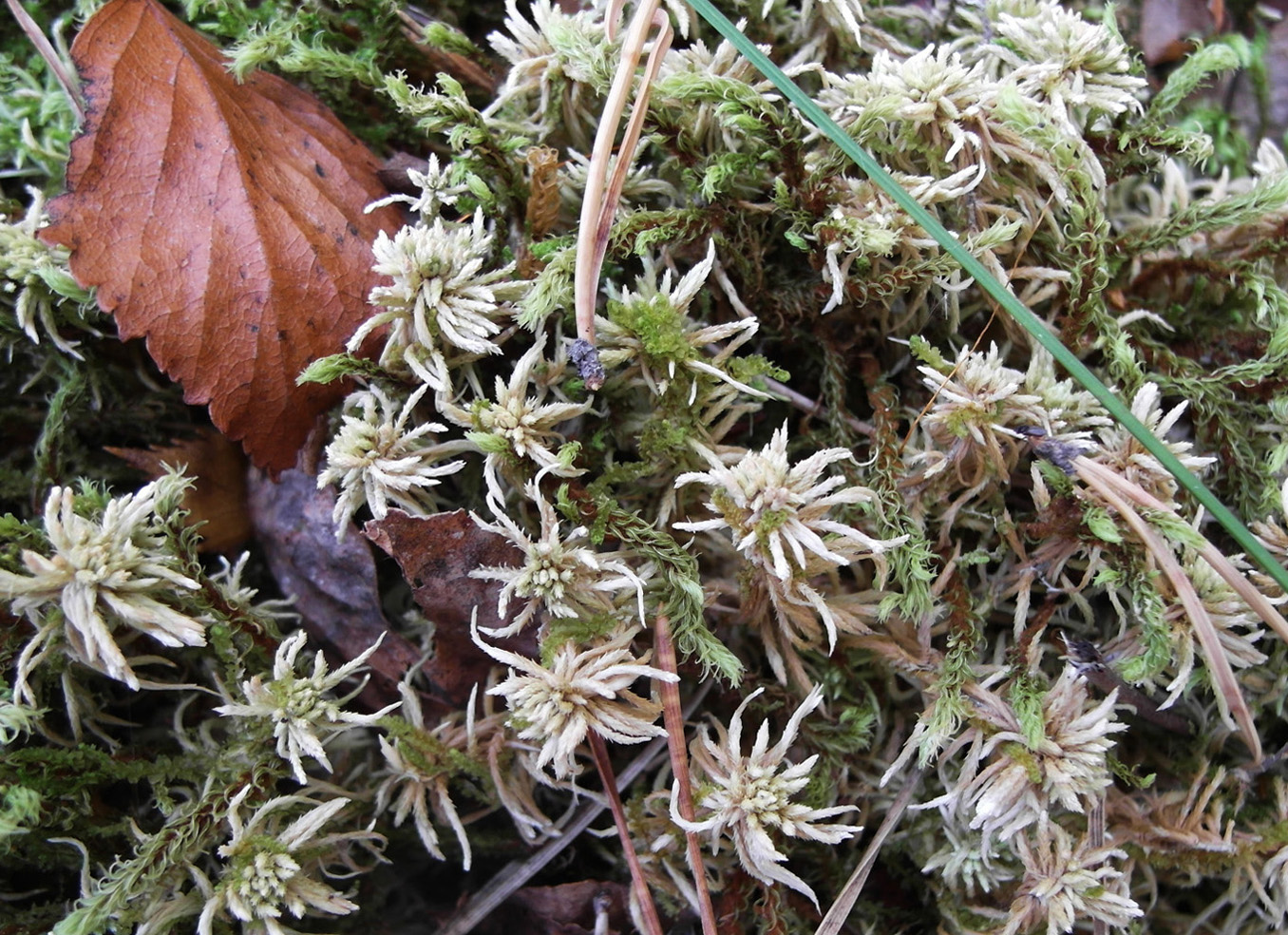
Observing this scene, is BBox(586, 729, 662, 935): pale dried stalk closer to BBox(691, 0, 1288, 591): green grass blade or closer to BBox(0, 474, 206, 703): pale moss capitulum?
BBox(0, 474, 206, 703): pale moss capitulum

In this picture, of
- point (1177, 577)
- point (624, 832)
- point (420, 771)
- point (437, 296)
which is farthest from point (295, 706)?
point (1177, 577)

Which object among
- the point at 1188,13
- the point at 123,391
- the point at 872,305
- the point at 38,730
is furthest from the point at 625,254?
the point at 1188,13

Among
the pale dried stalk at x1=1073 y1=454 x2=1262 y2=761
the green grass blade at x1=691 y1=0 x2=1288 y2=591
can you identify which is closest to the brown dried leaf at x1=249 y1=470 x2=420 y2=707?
the green grass blade at x1=691 y1=0 x2=1288 y2=591

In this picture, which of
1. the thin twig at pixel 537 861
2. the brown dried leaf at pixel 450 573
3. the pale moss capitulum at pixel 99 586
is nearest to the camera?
the pale moss capitulum at pixel 99 586

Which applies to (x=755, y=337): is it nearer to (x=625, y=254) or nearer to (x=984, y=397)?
(x=625, y=254)

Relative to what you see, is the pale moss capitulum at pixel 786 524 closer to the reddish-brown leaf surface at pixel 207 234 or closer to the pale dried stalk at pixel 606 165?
the pale dried stalk at pixel 606 165

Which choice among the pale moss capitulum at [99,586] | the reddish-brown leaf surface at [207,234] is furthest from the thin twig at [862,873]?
the reddish-brown leaf surface at [207,234]
